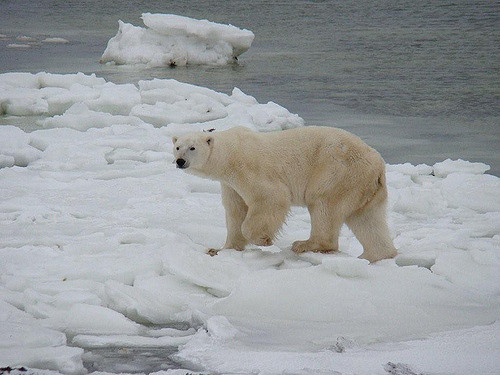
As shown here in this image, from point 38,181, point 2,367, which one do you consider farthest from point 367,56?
point 2,367

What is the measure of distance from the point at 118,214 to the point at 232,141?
62.6 inches

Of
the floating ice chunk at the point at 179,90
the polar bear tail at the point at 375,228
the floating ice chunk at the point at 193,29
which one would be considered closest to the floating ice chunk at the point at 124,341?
the polar bear tail at the point at 375,228

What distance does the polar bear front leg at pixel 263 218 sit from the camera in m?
4.75

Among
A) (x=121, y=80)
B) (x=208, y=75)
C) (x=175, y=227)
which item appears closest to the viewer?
(x=175, y=227)

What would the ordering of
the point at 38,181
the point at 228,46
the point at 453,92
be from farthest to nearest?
the point at 228,46 → the point at 453,92 → the point at 38,181

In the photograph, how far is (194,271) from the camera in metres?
4.31

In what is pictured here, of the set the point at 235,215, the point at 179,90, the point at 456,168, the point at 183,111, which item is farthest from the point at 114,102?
the point at 235,215

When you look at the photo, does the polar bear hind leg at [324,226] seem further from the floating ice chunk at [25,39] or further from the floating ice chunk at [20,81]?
the floating ice chunk at [25,39]

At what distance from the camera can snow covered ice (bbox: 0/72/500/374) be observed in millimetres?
3396

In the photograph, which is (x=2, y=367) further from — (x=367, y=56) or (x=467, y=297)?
(x=367, y=56)

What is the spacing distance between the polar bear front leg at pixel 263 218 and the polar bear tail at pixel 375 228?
484 millimetres

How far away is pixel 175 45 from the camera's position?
16.8 m

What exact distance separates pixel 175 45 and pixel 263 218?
12527 millimetres

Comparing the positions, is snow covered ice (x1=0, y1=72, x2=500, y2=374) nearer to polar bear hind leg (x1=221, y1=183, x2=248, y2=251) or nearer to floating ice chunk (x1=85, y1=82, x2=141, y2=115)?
polar bear hind leg (x1=221, y1=183, x2=248, y2=251)
